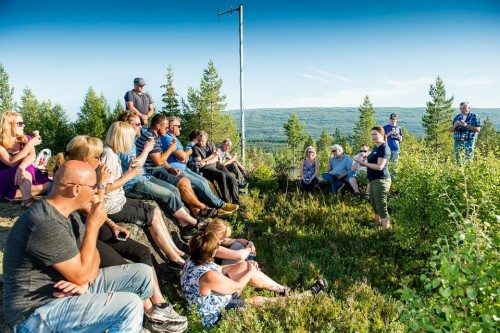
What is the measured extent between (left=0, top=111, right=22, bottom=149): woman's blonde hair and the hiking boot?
3.89 metres

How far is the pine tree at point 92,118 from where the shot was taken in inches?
1778

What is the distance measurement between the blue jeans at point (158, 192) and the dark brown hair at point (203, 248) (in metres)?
1.85

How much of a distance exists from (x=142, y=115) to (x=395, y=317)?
7.07m

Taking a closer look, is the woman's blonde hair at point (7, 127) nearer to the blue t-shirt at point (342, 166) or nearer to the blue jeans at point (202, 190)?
the blue jeans at point (202, 190)

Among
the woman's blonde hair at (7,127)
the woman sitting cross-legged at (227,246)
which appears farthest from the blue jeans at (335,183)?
the woman's blonde hair at (7,127)

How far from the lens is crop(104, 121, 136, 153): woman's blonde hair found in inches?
194

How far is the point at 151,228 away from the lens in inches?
199

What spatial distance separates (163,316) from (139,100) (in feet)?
21.1

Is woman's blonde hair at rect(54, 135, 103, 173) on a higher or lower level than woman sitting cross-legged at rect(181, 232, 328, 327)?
higher

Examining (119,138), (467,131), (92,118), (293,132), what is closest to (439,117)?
(293,132)

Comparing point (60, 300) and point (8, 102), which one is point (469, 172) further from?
point (8, 102)

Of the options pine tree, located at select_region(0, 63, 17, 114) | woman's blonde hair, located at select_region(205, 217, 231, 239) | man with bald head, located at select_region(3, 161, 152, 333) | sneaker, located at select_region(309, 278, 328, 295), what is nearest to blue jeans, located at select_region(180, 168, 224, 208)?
woman's blonde hair, located at select_region(205, 217, 231, 239)

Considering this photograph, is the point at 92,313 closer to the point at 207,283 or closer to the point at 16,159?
the point at 207,283

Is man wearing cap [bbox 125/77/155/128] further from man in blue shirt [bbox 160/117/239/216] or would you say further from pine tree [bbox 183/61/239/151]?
pine tree [bbox 183/61/239/151]
